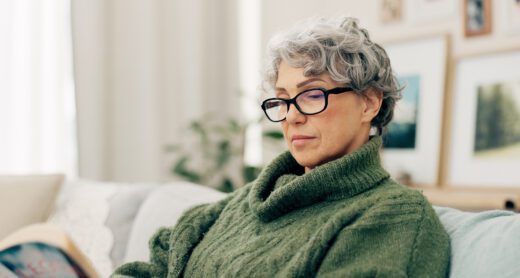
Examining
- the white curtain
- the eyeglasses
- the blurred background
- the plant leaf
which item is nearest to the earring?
the eyeglasses

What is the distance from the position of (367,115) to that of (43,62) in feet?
7.00

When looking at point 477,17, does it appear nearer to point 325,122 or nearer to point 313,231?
point 325,122

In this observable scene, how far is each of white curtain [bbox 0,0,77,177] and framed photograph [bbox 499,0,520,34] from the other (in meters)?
2.01

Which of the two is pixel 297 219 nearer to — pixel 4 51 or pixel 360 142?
pixel 360 142

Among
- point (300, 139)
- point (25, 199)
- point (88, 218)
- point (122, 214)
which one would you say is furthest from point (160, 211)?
point (300, 139)

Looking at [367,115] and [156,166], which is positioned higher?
[367,115]

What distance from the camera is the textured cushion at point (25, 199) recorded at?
1986 millimetres

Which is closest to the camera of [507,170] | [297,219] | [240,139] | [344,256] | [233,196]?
[344,256]

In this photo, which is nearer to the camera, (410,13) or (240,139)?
(410,13)

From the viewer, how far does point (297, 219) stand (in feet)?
3.91

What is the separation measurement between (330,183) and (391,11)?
1885 mm

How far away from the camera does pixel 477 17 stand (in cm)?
255

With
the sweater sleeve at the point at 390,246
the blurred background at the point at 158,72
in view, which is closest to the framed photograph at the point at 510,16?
the blurred background at the point at 158,72

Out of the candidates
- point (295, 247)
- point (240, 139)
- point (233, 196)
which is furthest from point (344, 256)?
point (240, 139)
